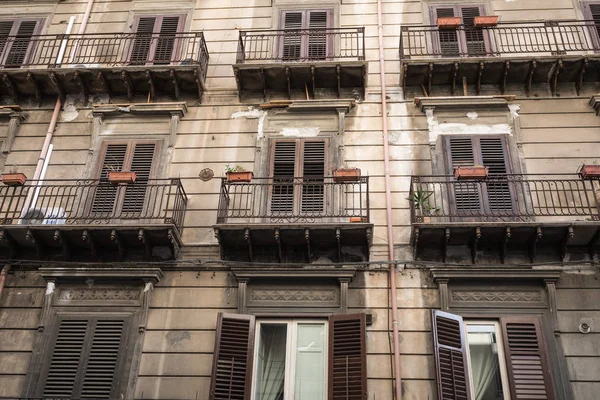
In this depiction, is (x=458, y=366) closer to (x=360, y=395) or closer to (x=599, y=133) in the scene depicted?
(x=360, y=395)

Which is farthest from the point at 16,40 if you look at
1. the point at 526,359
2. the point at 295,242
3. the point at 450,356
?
the point at 526,359

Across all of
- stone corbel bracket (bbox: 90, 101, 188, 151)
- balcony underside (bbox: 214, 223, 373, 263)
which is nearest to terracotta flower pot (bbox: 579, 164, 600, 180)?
balcony underside (bbox: 214, 223, 373, 263)

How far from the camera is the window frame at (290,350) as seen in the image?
434 inches

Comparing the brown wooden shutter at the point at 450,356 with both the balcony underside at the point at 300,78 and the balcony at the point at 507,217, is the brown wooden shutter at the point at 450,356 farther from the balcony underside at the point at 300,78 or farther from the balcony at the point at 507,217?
the balcony underside at the point at 300,78

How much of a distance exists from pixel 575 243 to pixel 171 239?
7.35 m

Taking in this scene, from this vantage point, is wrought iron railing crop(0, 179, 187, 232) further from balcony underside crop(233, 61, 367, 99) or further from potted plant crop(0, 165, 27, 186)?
balcony underside crop(233, 61, 367, 99)

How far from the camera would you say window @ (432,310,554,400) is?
1063 centimetres

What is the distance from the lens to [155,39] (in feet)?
51.8

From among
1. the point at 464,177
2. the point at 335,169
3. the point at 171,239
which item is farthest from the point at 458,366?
the point at 171,239

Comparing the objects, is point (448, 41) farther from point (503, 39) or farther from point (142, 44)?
point (142, 44)

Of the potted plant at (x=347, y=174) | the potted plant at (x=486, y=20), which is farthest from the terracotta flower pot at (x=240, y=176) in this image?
the potted plant at (x=486, y=20)

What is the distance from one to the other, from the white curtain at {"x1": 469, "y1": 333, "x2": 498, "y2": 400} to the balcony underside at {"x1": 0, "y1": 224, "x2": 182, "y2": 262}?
5680 millimetres

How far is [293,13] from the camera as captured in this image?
52.7 ft

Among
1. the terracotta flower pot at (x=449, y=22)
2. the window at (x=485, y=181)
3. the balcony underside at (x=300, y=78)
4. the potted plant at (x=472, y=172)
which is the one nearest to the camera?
the potted plant at (x=472, y=172)
